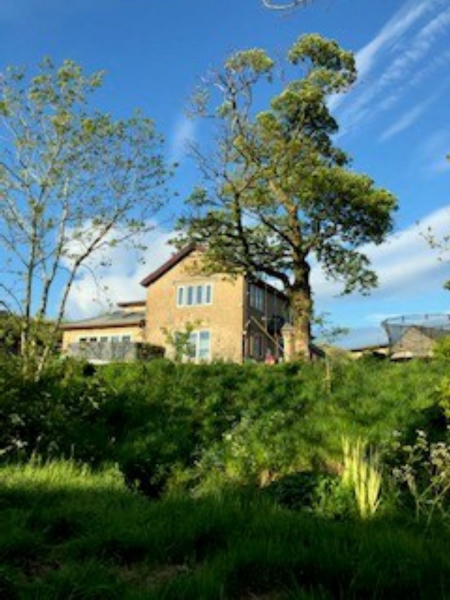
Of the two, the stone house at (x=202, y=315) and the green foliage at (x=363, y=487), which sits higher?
the stone house at (x=202, y=315)

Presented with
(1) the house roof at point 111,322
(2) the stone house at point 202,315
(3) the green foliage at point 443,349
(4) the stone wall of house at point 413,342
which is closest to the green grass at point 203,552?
(3) the green foliage at point 443,349

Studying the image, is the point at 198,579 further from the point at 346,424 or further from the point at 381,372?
the point at 381,372

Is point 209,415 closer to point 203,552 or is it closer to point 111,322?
point 203,552

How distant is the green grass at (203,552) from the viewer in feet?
13.4

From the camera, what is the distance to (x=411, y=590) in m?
4.14

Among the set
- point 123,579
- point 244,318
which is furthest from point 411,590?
point 244,318

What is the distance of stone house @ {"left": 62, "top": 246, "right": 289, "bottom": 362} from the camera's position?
145 feet

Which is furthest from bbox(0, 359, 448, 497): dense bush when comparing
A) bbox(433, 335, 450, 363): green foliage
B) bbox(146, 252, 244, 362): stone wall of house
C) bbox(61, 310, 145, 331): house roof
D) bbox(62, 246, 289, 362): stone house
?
bbox(61, 310, 145, 331): house roof

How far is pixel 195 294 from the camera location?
1831 inches

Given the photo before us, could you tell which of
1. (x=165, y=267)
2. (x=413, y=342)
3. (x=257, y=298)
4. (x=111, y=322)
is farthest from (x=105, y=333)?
(x=413, y=342)

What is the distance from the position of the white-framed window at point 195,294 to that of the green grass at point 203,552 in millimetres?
39159

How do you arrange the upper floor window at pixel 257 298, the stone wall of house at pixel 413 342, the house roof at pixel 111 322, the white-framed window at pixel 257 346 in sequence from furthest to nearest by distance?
the house roof at pixel 111 322 < the upper floor window at pixel 257 298 < the white-framed window at pixel 257 346 < the stone wall of house at pixel 413 342

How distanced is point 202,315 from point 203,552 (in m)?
40.6

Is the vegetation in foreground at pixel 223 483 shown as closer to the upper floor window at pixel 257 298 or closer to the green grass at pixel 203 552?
the green grass at pixel 203 552
